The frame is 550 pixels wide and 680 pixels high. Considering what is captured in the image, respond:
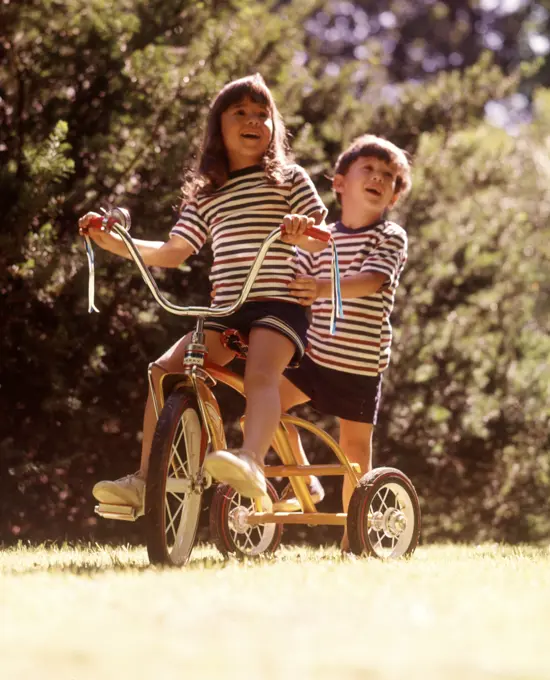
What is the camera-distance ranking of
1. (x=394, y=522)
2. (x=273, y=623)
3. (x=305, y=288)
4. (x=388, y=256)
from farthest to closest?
(x=388, y=256), (x=394, y=522), (x=305, y=288), (x=273, y=623)

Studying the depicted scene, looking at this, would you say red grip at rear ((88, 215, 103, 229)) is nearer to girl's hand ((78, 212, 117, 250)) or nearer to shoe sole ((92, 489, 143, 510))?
girl's hand ((78, 212, 117, 250))

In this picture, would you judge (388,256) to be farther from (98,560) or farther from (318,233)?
(98,560)

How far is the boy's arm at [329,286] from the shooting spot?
405cm

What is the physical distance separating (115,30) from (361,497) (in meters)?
3.08

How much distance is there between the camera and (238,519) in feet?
14.8

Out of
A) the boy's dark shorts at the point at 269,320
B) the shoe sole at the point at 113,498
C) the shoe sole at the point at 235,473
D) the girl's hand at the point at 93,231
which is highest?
the girl's hand at the point at 93,231

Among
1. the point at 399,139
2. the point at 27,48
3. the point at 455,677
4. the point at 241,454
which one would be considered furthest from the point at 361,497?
the point at 399,139

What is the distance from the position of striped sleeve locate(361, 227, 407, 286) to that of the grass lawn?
1.43 m

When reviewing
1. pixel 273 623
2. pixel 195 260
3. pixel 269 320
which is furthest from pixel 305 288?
pixel 195 260

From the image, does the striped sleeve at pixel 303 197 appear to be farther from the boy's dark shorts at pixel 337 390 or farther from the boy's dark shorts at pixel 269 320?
the boy's dark shorts at pixel 337 390

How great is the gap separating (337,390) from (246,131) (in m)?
1.23

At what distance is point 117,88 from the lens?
6.00 m

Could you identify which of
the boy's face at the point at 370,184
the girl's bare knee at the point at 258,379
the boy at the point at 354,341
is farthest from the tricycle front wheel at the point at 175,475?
the boy's face at the point at 370,184

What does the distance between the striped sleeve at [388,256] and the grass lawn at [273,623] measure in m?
1.43
